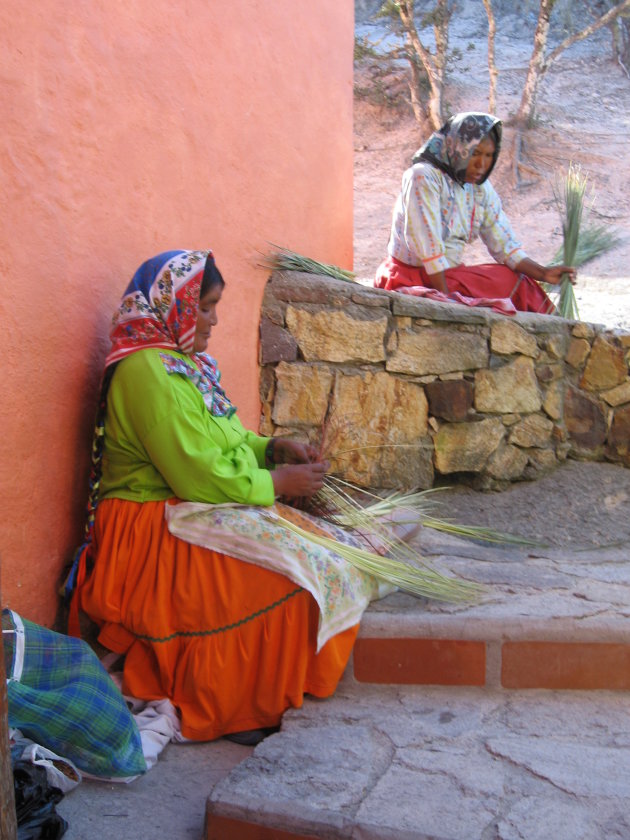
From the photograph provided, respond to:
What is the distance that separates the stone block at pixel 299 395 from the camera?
374 centimetres

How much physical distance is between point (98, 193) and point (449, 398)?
2074 mm

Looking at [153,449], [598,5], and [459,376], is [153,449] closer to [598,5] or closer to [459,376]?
[459,376]

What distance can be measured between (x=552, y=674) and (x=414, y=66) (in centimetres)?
1364

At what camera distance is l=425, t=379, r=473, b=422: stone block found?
156 inches

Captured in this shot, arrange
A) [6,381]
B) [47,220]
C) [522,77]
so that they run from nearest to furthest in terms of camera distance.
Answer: [6,381] < [47,220] < [522,77]

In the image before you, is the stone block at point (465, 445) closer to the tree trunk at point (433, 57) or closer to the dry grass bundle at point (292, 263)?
the dry grass bundle at point (292, 263)

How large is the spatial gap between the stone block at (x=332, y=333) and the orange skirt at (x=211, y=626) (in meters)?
1.67

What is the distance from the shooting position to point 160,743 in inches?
81.5

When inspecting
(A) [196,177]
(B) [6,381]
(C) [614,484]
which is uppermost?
(A) [196,177]

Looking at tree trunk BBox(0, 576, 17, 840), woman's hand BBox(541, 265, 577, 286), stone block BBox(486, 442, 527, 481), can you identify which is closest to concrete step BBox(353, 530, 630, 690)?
tree trunk BBox(0, 576, 17, 840)

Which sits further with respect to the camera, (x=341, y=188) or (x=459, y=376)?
(x=341, y=188)

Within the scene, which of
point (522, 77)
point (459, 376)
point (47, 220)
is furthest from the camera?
point (522, 77)

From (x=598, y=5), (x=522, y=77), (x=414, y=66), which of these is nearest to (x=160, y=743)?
(x=414, y=66)

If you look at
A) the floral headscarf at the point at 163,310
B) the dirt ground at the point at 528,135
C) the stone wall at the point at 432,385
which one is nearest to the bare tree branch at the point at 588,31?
the dirt ground at the point at 528,135
